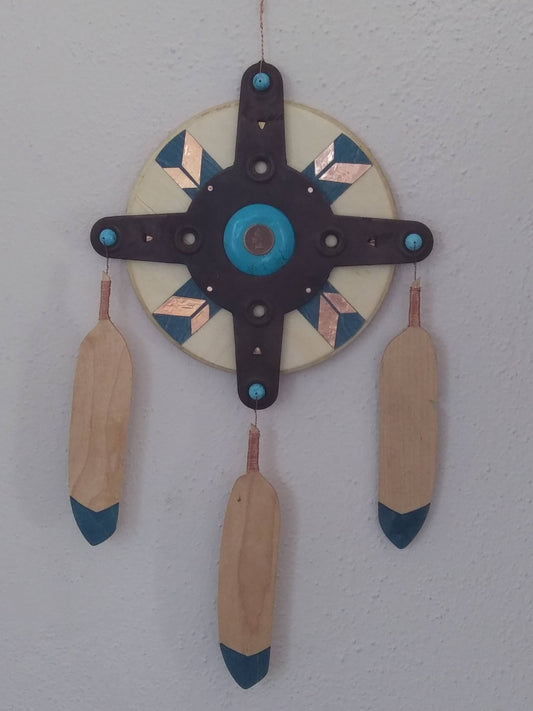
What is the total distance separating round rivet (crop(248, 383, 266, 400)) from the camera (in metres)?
0.83

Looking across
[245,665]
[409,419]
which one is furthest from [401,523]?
[245,665]

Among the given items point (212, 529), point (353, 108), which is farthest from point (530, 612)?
point (353, 108)

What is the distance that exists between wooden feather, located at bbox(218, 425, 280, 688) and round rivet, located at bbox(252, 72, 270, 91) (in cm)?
36

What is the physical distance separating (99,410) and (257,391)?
0.18 metres

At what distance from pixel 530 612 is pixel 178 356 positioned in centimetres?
51

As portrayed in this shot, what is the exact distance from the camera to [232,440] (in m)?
0.87

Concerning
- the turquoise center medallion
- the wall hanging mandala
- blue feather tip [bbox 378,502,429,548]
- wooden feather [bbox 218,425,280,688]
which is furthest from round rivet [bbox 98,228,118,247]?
blue feather tip [bbox 378,502,429,548]

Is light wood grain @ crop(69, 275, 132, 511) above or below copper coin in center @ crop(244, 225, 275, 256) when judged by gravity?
below

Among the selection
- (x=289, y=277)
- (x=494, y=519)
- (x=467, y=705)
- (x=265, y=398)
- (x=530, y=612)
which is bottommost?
(x=467, y=705)

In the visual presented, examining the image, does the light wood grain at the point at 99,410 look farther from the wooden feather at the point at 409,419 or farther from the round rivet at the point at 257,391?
the wooden feather at the point at 409,419

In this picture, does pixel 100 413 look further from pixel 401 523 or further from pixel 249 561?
pixel 401 523

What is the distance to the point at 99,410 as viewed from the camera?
0.83m

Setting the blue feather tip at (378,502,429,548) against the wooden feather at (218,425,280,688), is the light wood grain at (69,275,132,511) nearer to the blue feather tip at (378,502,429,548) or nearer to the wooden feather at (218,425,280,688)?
the wooden feather at (218,425,280,688)

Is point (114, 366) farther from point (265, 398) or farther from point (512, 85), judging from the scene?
point (512, 85)
